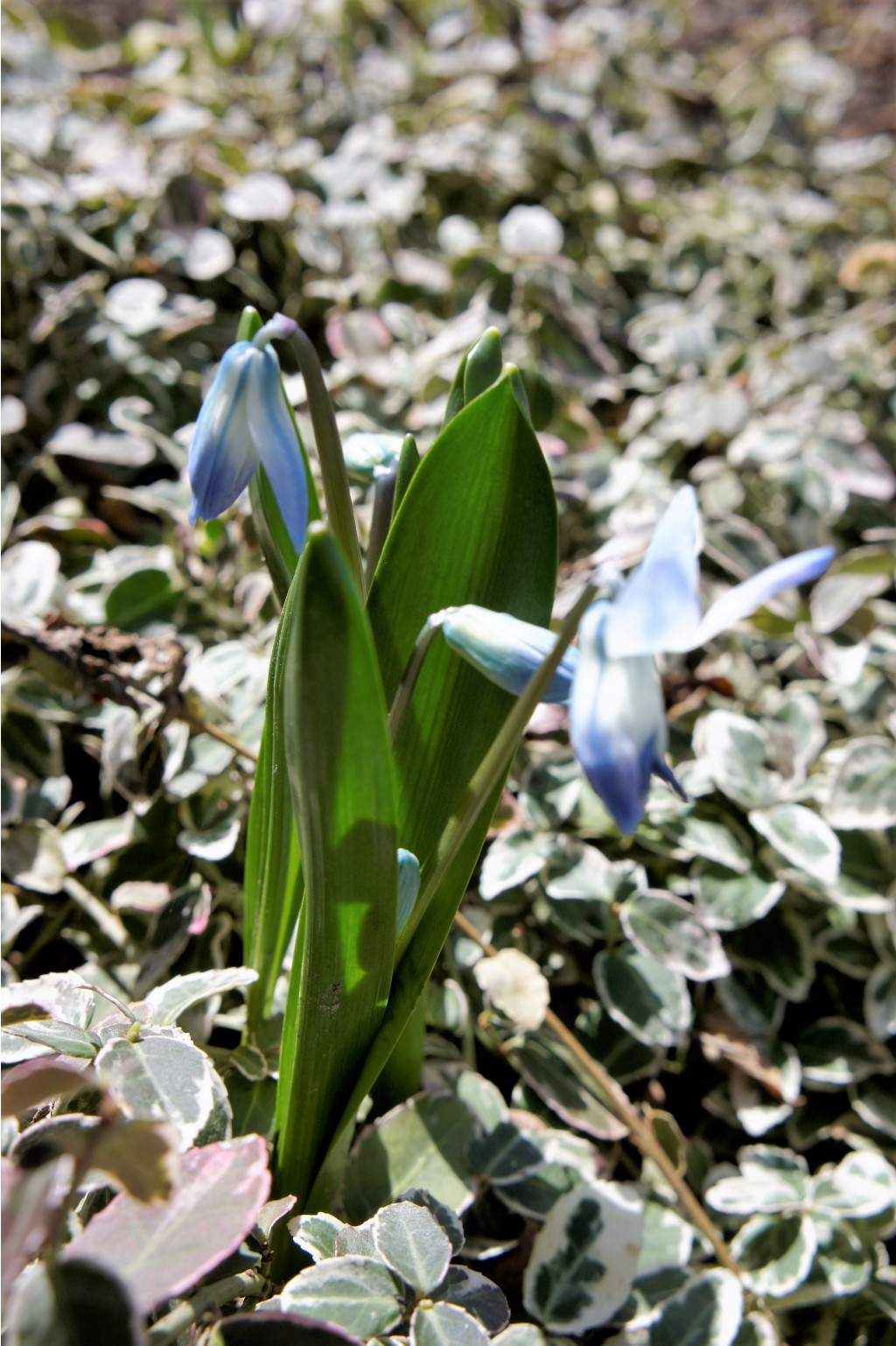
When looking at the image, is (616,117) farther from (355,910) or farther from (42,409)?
(355,910)

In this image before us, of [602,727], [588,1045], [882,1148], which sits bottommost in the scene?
[882,1148]

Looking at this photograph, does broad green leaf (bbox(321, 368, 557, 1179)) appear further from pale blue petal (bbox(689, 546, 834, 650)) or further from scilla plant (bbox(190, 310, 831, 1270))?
pale blue petal (bbox(689, 546, 834, 650))

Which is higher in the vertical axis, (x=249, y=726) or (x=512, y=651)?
(x=512, y=651)

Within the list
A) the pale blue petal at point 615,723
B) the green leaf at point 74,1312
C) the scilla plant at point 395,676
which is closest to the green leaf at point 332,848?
the scilla plant at point 395,676

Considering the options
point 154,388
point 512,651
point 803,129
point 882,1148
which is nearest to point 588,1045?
point 882,1148

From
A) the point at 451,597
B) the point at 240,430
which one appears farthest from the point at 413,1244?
the point at 240,430

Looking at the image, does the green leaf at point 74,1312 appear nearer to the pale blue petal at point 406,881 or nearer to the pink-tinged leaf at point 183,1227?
the pink-tinged leaf at point 183,1227

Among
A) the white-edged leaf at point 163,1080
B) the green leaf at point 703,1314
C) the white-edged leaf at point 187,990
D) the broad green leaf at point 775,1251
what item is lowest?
the broad green leaf at point 775,1251
